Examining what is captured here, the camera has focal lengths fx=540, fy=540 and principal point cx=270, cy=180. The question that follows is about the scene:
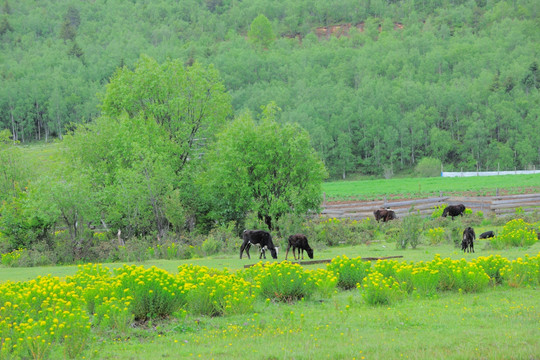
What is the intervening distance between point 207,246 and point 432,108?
106865 mm

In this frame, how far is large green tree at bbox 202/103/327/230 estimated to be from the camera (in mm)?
35812

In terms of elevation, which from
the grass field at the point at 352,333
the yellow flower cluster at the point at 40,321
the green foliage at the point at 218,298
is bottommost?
the grass field at the point at 352,333

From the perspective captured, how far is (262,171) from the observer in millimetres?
36250

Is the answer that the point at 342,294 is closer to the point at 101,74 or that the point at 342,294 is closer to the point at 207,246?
the point at 207,246

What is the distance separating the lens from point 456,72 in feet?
518

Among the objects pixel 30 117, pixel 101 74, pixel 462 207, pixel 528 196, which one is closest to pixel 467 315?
pixel 462 207

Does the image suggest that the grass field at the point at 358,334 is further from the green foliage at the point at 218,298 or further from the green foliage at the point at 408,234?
the green foliage at the point at 408,234

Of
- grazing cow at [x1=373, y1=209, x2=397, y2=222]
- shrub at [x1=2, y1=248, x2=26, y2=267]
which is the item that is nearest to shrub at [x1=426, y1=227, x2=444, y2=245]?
grazing cow at [x1=373, y1=209, x2=397, y2=222]

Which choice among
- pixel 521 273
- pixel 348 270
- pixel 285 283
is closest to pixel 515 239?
pixel 521 273

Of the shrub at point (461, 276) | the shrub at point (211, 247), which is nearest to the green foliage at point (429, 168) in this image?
the shrub at point (211, 247)

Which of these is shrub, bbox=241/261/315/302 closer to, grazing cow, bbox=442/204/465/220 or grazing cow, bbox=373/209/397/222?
grazing cow, bbox=373/209/397/222

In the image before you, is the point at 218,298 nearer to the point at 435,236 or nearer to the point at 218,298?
the point at 218,298

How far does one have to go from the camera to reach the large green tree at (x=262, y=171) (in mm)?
35812

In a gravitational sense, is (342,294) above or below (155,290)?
below
